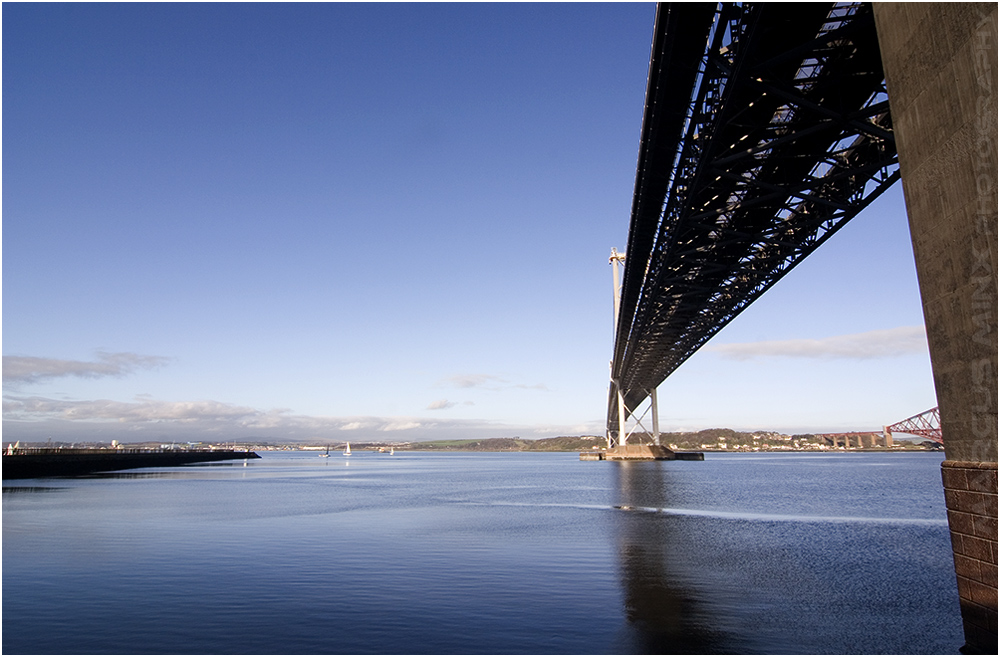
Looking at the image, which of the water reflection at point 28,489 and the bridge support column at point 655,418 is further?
the bridge support column at point 655,418

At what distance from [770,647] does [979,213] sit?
660 cm

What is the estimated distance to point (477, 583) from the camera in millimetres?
13664

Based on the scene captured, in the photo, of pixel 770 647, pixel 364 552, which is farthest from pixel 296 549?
pixel 770 647


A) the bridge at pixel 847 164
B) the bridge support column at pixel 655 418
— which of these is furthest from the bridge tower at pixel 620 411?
the bridge at pixel 847 164

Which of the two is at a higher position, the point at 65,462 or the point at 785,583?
the point at 65,462

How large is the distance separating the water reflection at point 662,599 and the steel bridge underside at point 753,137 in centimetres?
1210

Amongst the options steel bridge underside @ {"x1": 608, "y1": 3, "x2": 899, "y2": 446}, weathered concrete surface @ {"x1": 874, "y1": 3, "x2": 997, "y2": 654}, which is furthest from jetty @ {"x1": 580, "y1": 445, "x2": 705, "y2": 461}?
weathered concrete surface @ {"x1": 874, "y1": 3, "x2": 997, "y2": 654}

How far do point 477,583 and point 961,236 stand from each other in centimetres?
1106

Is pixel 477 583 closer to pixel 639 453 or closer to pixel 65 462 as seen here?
pixel 65 462

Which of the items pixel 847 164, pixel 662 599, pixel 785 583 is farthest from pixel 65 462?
pixel 847 164

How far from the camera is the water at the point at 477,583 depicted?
970 cm

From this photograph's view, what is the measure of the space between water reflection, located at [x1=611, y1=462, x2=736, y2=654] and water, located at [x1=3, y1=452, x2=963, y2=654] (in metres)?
0.06

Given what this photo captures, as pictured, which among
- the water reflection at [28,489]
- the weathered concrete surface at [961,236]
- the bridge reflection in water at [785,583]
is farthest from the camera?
the water reflection at [28,489]

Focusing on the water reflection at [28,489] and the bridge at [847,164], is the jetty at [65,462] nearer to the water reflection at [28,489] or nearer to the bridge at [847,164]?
the water reflection at [28,489]
